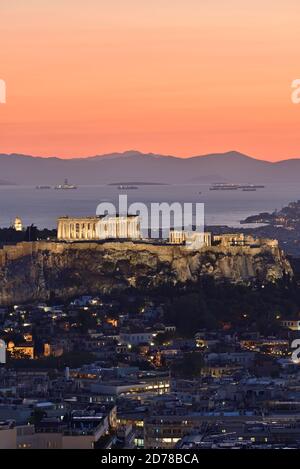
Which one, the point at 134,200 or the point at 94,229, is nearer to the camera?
the point at 94,229

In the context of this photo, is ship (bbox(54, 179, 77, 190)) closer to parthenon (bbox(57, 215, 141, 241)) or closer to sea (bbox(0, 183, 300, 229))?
sea (bbox(0, 183, 300, 229))

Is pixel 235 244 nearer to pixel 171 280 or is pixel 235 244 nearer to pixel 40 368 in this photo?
pixel 171 280

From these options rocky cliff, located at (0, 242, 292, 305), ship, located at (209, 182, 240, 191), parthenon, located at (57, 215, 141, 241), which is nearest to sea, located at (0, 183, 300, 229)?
ship, located at (209, 182, 240, 191)

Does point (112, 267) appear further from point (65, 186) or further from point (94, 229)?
point (65, 186)

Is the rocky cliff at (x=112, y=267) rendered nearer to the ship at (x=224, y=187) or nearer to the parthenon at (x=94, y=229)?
the parthenon at (x=94, y=229)

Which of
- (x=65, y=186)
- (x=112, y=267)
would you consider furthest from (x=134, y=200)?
(x=112, y=267)

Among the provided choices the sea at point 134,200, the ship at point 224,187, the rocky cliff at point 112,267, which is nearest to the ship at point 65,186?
the sea at point 134,200
